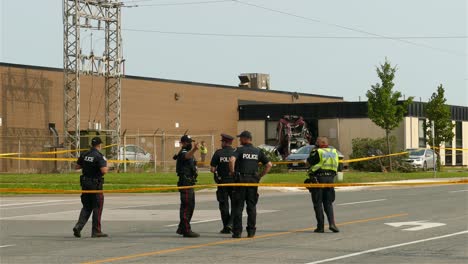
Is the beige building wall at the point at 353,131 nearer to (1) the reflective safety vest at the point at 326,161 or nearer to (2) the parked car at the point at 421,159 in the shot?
(2) the parked car at the point at 421,159

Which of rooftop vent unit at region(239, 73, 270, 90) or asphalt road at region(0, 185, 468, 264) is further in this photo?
rooftop vent unit at region(239, 73, 270, 90)

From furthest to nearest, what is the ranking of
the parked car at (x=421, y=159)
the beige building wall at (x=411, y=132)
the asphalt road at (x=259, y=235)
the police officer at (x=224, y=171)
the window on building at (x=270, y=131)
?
1. the window on building at (x=270, y=131)
2. the beige building wall at (x=411, y=132)
3. the parked car at (x=421, y=159)
4. the police officer at (x=224, y=171)
5. the asphalt road at (x=259, y=235)

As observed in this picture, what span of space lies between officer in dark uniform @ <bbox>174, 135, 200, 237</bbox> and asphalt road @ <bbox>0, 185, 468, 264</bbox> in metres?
0.27

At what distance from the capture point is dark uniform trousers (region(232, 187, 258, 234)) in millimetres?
16234

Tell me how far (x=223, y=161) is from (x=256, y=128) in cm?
5329

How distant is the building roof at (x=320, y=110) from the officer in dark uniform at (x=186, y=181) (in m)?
47.5

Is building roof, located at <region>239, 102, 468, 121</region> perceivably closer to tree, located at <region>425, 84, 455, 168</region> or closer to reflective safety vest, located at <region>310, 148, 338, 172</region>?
tree, located at <region>425, 84, 455, 168</region>

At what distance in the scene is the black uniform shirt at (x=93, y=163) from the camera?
55.1 ft

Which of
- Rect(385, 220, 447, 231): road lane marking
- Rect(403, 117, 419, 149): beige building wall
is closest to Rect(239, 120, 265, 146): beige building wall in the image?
Rect(403, 117, 419, 149): beige building wall

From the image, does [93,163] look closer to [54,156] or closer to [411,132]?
[54,156]

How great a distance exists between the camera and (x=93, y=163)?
16812 millimetres

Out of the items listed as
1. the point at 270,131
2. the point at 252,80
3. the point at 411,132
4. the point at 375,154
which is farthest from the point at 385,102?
the point at 252,80

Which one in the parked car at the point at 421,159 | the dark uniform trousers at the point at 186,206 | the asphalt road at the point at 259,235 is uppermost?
the parked car at the point at 421,159

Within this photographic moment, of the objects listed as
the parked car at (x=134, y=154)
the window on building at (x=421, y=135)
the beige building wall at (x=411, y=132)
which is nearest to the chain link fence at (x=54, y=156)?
the parked car at (x=134, y=154)
